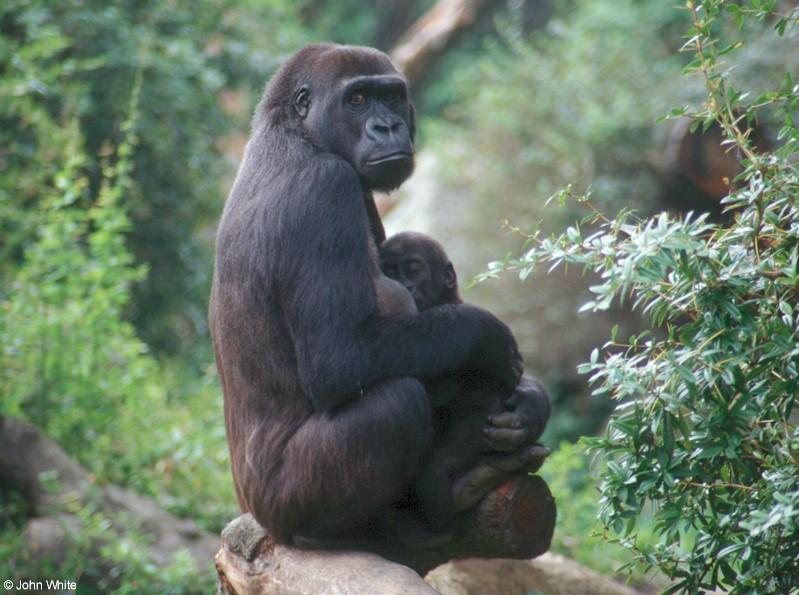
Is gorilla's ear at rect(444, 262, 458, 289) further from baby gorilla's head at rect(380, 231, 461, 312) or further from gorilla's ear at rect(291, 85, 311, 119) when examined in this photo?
gorilla's ear at rect(291, 85, 311, 119)

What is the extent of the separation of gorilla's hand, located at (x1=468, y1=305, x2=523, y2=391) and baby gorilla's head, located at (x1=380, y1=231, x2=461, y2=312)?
483 mm

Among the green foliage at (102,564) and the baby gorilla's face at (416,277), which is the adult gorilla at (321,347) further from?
the green foliage at (102,564)

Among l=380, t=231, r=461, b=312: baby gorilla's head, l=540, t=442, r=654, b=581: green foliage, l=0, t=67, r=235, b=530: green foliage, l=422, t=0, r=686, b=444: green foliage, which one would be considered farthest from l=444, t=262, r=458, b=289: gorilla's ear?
l=422, t=0, r=686, b=444: green foliage

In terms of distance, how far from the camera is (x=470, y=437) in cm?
376

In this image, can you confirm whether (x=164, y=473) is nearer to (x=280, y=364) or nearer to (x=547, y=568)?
(x=547, y=568)

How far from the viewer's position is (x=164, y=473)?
694 cm

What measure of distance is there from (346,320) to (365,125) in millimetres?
896

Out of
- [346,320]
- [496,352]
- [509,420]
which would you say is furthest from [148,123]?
[509,420]

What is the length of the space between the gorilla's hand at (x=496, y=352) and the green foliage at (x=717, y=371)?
587 millimetres

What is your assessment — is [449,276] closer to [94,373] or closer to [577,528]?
[577,528]

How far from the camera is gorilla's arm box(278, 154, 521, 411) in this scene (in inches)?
143

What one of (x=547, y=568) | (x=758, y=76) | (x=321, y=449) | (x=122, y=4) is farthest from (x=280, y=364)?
(x=122, y=4)

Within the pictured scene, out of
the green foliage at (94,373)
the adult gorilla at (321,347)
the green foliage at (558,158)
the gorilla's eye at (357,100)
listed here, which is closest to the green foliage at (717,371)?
the adult gorilla at (321,347)

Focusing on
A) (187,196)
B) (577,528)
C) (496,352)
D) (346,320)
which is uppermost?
(346,320)
